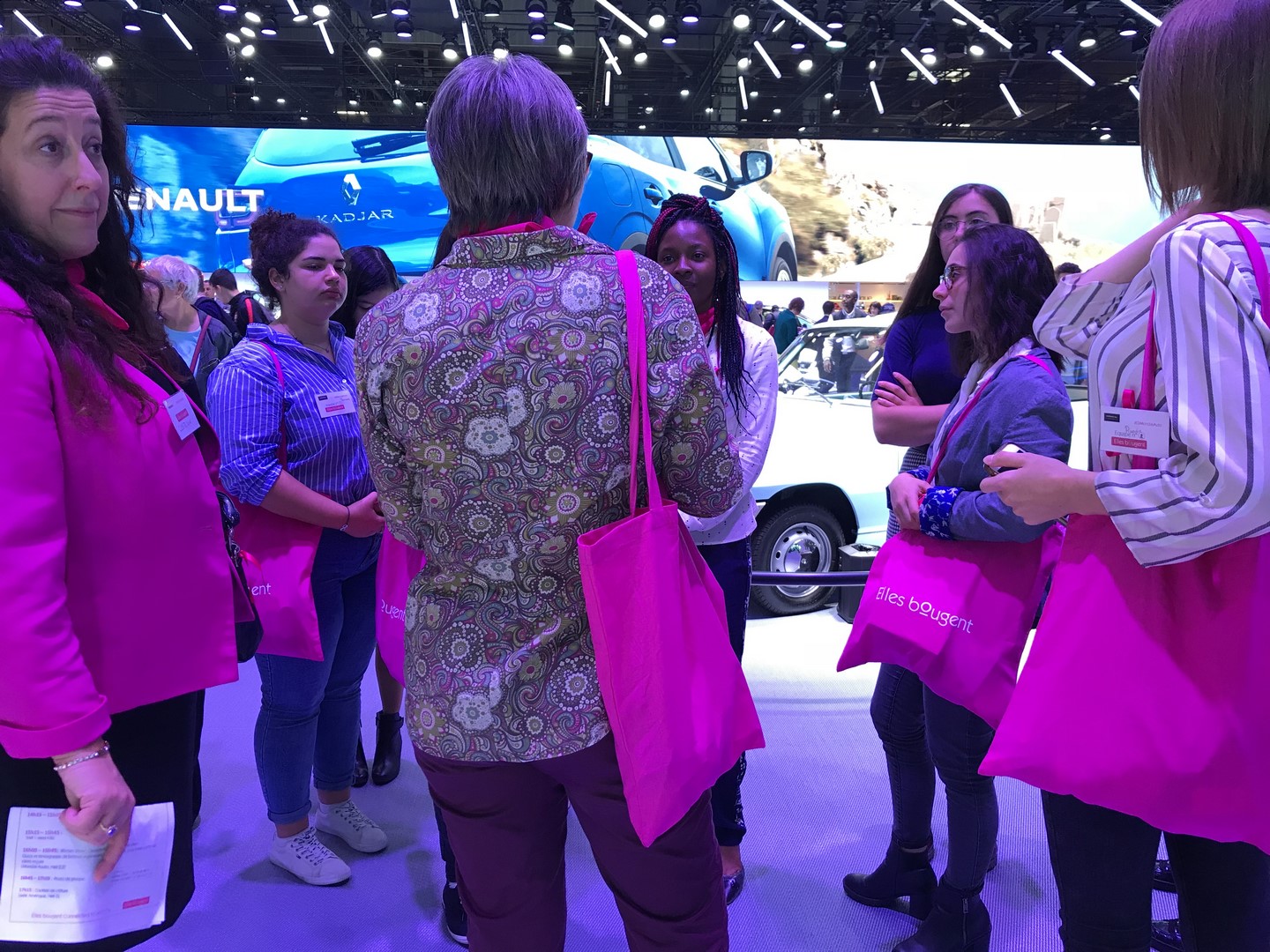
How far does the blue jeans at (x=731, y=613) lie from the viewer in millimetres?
2156

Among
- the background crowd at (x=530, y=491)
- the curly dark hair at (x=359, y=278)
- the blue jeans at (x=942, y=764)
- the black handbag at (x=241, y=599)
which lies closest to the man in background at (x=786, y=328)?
the curly dark hair at (x=359, y=278)

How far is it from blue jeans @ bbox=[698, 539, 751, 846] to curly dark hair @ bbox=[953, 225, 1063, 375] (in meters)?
0.77

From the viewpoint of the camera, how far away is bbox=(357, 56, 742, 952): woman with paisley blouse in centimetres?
111

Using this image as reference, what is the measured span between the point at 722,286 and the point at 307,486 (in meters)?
1.22

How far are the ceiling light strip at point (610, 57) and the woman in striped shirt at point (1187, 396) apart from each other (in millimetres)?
12112

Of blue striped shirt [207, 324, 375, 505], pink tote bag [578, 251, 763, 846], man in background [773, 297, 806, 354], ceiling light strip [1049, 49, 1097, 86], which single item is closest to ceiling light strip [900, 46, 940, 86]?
ceiling light strip [1049, 49, 1097, 86]

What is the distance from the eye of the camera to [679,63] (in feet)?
41.2

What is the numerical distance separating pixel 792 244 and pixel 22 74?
993 centimetres

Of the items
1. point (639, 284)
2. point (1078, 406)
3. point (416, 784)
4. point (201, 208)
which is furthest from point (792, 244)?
point (639, 284)

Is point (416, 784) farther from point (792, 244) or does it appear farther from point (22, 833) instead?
point (792, 244)

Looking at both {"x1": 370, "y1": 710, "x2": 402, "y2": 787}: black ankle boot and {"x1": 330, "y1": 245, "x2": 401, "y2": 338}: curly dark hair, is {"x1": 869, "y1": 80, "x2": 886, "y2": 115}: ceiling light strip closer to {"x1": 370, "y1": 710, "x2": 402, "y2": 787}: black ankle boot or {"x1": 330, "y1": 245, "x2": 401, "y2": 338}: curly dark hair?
{"x1": 330, "y1": 245, "x2": 401, "y2": 338}: curly dark hair

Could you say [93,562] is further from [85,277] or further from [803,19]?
[803,19]

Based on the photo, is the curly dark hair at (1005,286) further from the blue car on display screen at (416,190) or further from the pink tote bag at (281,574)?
the blue car on display screen at (416,190)

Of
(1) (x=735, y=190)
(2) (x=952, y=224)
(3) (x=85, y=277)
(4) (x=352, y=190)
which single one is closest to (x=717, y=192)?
(1) (x=735, y=190)
